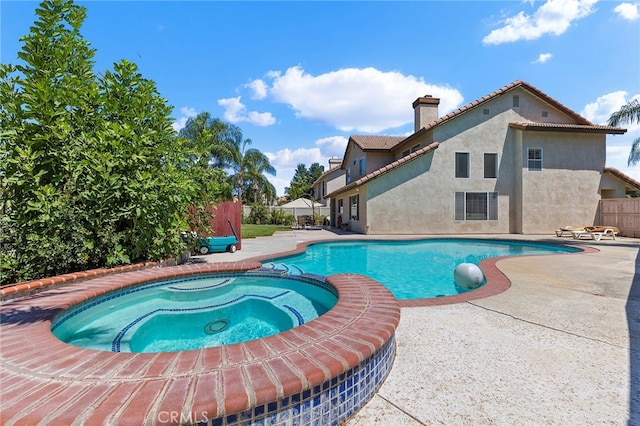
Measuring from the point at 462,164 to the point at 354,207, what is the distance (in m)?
8.18

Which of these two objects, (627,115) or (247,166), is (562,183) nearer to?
(627,115)

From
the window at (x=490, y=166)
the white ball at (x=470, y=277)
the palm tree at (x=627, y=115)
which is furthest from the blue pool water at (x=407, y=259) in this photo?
the palm tree at (x=627, y=115)

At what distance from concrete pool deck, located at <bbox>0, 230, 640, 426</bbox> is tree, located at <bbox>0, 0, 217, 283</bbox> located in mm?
3626

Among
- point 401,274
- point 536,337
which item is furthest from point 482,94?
point 536,337

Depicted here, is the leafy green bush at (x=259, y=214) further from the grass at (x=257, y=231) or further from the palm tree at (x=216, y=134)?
the grass at (x=257, y=231)

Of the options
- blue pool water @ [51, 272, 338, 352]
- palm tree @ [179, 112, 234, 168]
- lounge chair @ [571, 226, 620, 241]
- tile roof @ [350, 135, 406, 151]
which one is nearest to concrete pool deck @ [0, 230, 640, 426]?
blue pool water @ [51, 272, 338, 352]

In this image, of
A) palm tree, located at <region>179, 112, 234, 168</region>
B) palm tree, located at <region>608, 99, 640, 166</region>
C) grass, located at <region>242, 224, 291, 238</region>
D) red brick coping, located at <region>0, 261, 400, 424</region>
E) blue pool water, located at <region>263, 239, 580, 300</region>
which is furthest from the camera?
palm tree, located at <region>179, 112, 234, 168</region>

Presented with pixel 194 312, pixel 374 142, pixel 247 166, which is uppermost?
pixel 374 142

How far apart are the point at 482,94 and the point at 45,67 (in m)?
22.6

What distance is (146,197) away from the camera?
556cm

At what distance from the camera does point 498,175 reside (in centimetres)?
1961

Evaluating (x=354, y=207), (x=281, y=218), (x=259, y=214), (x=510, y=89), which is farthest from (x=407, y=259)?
(x=259, y=214)

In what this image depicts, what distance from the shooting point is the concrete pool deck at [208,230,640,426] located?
85.5 inches

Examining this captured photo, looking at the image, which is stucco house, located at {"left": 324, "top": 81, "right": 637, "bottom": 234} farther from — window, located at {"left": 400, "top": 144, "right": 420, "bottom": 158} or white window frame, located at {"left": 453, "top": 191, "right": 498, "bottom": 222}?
window, located at {"left": 400, "top": 144, "right": 420, "bottom": 158}
